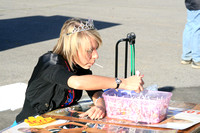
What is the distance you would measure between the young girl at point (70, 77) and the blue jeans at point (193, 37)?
3877 mm

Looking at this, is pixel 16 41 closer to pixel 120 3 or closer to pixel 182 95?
pixel 182 95

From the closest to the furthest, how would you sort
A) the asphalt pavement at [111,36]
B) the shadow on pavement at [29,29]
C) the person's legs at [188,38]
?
1. the asphalt pavement at [111,36]
2. the person's legs at [188,38]
3. the shadow on pavement at [29,29]

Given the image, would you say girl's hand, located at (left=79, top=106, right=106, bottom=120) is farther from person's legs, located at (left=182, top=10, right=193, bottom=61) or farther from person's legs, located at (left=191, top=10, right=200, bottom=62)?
person's legs, located at (left=182, top=10, right=193, bottom=61)

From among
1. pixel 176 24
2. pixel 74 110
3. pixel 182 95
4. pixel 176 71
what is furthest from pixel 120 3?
pixel 74 110

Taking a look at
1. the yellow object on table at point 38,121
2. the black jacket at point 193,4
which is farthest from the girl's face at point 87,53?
the black jacket at point 193,4

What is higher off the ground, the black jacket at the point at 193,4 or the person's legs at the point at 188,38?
the black jacket at the point at 193,4

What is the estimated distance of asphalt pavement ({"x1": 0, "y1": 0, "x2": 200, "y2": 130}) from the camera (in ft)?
19.2

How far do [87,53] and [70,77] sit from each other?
0.78 ft

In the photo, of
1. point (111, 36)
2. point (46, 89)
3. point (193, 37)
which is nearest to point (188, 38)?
point (193, 37)

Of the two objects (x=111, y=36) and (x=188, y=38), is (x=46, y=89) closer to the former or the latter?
(x=188, y=38)

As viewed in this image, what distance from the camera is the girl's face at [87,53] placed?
2.65 m

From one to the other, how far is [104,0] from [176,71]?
41.5 feet

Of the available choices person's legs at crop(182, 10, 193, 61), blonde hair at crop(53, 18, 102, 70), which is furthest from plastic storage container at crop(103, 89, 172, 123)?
person's legs at crop(182, 10, 193, 61)

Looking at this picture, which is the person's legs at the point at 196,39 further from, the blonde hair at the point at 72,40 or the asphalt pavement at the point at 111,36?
the blonde hair at the point at 72,40
